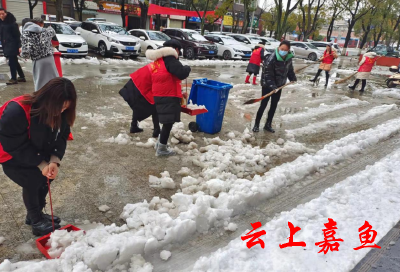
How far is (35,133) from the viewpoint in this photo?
2.12 m

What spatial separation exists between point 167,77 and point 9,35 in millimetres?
5028

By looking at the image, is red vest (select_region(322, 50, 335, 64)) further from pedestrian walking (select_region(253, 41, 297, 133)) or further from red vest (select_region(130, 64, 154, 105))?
red vest (select_region(130, 64, 154, 105))

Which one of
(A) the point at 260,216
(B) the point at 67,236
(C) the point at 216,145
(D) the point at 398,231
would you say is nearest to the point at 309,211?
(A) the point at 260,216

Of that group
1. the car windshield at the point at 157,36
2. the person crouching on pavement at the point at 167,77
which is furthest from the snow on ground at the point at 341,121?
the car windshield at the point at 157,36

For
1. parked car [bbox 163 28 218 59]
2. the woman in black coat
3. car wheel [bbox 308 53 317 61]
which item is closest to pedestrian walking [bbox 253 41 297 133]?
the woman in black coat

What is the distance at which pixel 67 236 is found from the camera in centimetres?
244

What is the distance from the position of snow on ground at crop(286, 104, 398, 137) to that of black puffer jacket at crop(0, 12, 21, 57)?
6.37 metres

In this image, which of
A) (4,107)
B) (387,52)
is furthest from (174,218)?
(387,52)

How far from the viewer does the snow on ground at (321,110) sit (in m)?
6.98

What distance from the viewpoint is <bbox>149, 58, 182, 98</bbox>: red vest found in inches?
149

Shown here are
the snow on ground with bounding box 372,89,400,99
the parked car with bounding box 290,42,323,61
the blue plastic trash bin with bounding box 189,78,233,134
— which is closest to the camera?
the blue plastic trash bin with bounding box 189,78,233,134

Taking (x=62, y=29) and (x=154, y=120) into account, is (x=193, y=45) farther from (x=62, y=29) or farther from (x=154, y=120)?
(x=154, y=120)

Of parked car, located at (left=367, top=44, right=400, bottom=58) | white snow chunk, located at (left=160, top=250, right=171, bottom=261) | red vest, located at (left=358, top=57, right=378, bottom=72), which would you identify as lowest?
white snow chunk, located at (left=160, top=250, right=171, bottom=261)

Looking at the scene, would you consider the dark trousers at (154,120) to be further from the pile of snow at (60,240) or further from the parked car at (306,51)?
the parked car at (306,51)
